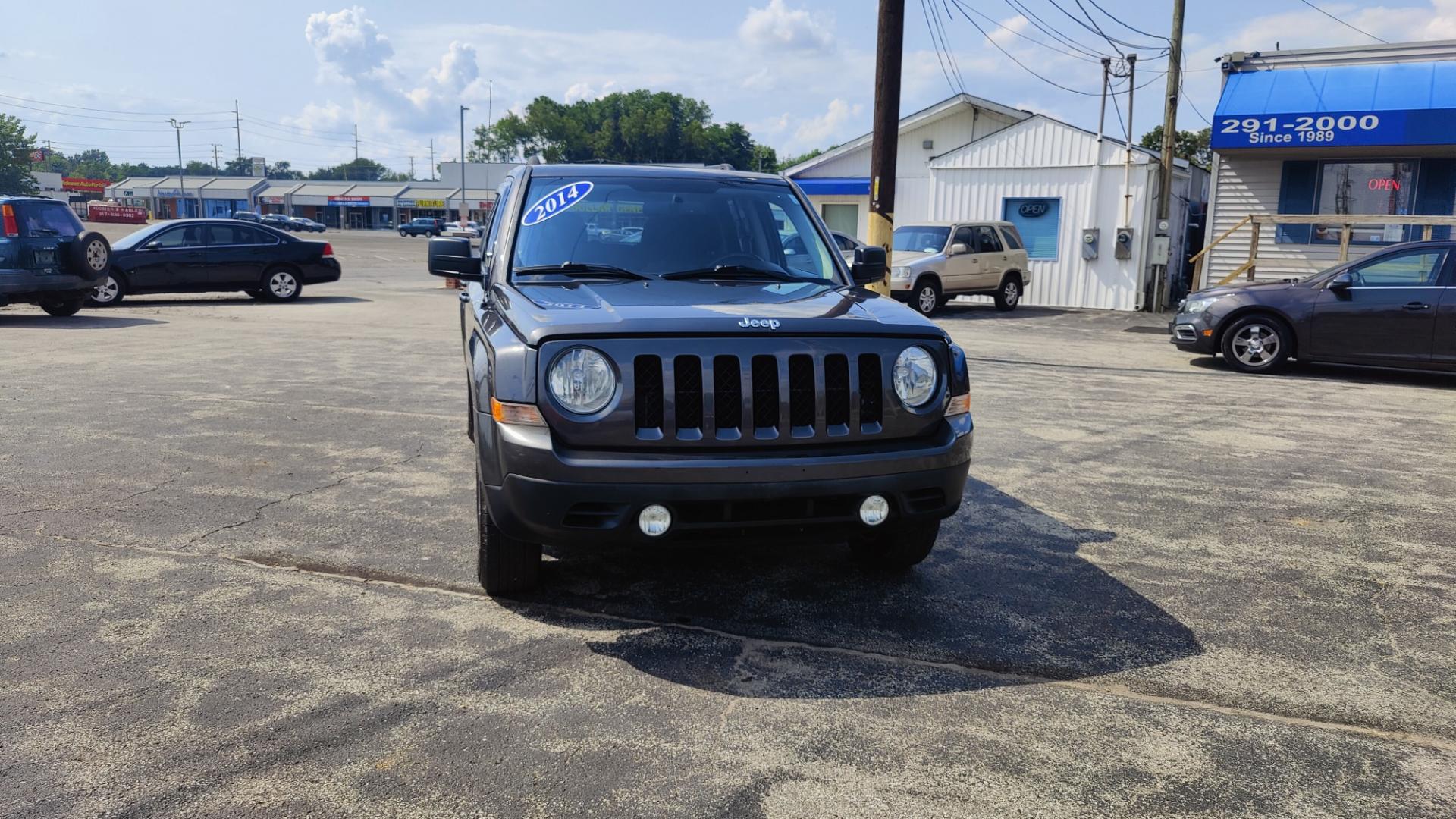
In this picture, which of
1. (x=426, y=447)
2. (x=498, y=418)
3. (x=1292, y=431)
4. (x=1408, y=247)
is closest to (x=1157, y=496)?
(x=1292, y=431)

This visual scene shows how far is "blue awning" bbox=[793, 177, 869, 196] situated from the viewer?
26141 mm

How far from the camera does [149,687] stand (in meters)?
3.23

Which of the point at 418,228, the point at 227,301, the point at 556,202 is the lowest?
the point at 227,301

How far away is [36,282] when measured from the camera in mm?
13508

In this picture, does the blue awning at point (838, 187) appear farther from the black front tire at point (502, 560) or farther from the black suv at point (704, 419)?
the black front tire at point (502, 560)

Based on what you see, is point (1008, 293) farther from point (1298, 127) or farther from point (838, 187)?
point (838, 187)

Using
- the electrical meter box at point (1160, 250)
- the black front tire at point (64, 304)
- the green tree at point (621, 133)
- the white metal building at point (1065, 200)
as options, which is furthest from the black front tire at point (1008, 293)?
the green tree at point (621, 133)

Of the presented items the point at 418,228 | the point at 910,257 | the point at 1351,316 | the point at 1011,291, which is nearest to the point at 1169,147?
the point at 1011,291

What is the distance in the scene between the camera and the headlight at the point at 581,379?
3490 millimetres

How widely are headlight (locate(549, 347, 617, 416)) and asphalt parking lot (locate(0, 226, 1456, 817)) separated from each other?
88 cm

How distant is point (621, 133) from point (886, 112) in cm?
10339

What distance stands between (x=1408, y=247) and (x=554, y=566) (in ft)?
32.5

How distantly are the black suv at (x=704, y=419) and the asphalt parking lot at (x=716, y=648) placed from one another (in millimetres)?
459

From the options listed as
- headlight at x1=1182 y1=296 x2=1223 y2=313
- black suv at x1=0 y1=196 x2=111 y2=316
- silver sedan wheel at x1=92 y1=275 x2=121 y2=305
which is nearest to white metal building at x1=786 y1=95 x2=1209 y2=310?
headlight at x1=1182 y1=296 x2=1223 y2=313
